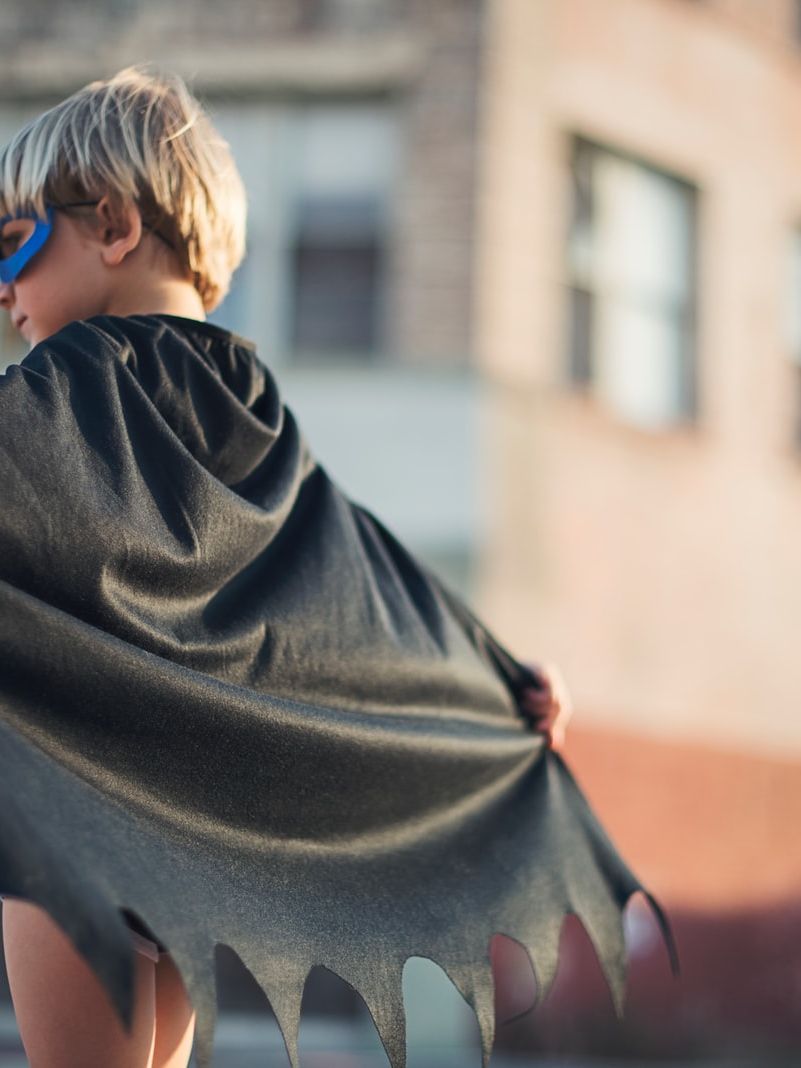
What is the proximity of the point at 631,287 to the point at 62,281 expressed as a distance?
10.3 m

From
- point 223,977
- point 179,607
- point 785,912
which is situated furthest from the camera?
point 785,912

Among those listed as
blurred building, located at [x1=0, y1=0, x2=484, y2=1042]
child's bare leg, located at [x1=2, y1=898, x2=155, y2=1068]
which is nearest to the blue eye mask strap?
child's bare leg, located at [x1=2, y1=898, x2=155, y2=1068]

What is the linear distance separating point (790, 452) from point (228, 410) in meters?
11.0

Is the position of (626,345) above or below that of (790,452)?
above

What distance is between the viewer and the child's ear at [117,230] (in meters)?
2.27

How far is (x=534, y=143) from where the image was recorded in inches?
445

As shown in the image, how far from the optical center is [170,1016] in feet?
7.39

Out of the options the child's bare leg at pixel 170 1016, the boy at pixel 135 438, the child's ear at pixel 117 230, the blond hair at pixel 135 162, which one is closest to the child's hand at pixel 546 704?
the boy at pixel 135 438

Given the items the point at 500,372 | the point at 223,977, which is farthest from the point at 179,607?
the point at 500,372

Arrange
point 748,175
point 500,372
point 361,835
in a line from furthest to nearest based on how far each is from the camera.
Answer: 1. point 748,175
2. point 500,372
3. point 361,835

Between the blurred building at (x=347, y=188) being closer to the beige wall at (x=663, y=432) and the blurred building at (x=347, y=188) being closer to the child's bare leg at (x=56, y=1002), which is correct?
the beige wall at (x=663, y=432)

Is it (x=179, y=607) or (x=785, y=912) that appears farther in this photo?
(x=785, y=912)

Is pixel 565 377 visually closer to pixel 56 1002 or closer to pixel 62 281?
pixel 62 281

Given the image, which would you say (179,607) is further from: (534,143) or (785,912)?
(785,912)
